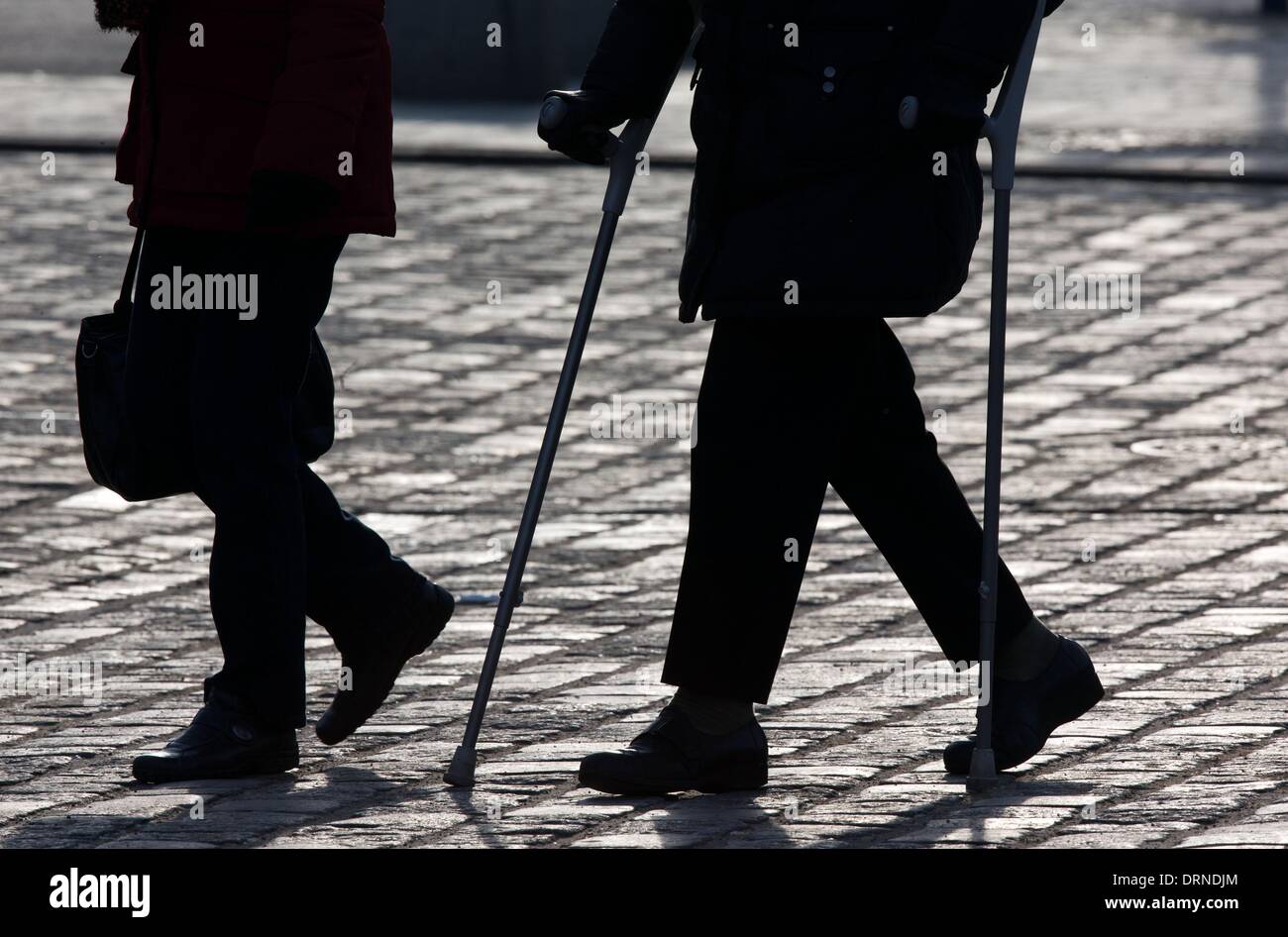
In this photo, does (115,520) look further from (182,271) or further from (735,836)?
(735,836)

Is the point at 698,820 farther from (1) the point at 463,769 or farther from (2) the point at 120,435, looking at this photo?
(2) the point at 120,435

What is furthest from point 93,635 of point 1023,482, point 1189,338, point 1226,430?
point 1189,338

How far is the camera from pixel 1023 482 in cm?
726

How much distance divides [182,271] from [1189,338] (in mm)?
5357

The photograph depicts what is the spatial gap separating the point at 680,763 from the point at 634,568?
6.04ft

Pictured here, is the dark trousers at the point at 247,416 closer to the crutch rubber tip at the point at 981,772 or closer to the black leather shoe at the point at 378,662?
the black leather shoe at the point at 378,662

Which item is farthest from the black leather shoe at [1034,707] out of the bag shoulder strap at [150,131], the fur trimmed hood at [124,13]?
the fur trimmed hood at [124,13]

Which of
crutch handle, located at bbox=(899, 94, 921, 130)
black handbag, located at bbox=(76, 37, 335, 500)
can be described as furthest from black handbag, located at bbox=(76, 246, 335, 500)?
crutch handle, located at bbox=(899, 94, 921, 130)

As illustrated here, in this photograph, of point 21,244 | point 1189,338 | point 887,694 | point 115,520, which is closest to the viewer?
point 887,694

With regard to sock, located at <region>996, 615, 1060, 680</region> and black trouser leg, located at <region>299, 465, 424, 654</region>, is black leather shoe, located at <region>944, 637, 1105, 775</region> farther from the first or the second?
black trouser leg, located at <region>299, 465, 424, 654</region>

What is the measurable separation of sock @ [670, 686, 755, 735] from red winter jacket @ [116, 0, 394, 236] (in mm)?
1032

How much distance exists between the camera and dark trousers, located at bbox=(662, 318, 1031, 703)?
454 centimetres

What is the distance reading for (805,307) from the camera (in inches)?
174

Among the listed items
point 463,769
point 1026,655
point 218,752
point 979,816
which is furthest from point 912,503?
point 218,752
